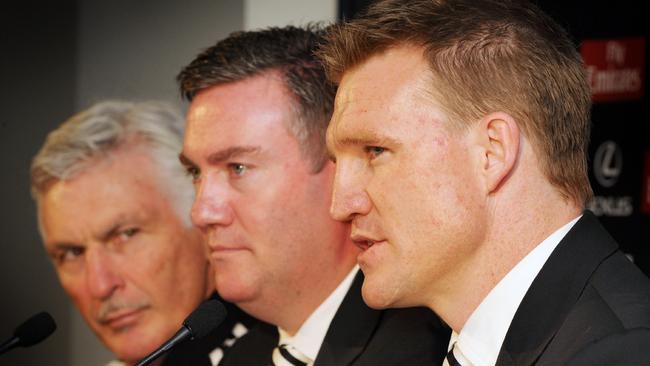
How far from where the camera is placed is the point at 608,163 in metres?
3.00

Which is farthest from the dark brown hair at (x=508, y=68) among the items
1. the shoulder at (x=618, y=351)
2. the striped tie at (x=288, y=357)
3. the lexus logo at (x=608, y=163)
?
the lexus logo at (x=608, y=163)

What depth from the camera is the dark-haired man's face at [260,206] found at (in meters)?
2.28

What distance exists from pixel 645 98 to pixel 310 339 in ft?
4.25

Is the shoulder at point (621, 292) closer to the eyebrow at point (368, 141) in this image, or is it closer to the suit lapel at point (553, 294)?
the suit lapel at point (553, 294)

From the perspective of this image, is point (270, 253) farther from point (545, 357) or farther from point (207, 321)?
point (545, 357)

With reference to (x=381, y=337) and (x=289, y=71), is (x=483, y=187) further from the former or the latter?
(x=289, y=71)

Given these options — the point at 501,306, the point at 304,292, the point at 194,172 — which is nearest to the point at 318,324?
the point at 304,292

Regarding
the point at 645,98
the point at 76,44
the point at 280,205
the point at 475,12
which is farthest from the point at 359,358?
the point at 645,98

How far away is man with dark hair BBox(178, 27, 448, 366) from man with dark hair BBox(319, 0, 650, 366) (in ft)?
1.55

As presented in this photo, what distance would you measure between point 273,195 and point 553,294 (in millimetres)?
803

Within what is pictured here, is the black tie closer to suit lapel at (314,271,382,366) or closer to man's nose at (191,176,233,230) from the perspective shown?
suit lapel at (314,271,382,366)

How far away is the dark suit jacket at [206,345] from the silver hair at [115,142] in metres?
0.28

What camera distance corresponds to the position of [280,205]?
89.9 inches

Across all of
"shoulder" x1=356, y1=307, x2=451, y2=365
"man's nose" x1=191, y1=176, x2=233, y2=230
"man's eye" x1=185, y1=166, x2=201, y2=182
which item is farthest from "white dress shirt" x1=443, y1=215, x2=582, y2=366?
"man's eye" x1=185, y1=166, x2=201, y2=182
